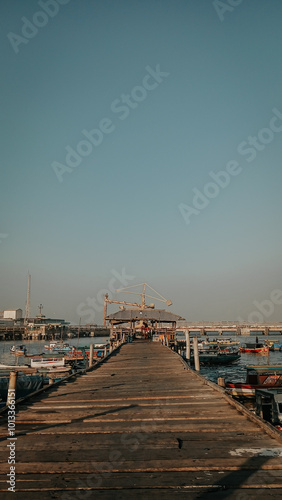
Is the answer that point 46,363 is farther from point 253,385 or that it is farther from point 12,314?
point 12,314

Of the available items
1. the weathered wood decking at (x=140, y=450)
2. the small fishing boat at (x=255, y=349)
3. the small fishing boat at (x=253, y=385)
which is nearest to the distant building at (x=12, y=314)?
the small fishing boat at (x=255, y=349)

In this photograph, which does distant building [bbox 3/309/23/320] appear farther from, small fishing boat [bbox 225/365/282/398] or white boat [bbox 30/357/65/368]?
small fishing boat [bbox 225/365/282/398]

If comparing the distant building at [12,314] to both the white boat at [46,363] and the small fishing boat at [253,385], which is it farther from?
the small fishing boat at [253,385]

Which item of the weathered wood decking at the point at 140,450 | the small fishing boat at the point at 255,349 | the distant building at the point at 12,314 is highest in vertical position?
the distant building at the point at 12,314

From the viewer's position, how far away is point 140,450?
624cm

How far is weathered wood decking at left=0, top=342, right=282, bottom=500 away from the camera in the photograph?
189 inches

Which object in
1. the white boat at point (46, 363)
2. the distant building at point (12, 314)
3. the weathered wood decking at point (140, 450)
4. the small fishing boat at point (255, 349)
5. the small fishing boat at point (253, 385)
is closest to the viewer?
the weathered wood decking at point (140, 450)

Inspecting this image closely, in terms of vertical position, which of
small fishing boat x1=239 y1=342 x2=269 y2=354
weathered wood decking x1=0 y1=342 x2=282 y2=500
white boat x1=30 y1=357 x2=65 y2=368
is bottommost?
small fishing boat x1=239 y1=342 x2=269 y2=354

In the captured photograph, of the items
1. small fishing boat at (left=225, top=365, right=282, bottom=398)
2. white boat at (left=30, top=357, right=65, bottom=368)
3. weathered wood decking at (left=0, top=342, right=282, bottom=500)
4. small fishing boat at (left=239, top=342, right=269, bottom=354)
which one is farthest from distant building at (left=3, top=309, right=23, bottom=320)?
weathered wood decking at (left=0, top=342, right=282, bottom=500)

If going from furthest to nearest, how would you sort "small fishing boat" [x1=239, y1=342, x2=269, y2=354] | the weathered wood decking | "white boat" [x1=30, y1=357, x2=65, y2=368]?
"small fishing boat" [x1=239, y1=342, x2=269, y2=354] → "white boat" [x1=30, y1=357, x2=65, y2=368] → the weathered wood decking

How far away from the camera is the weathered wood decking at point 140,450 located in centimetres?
480

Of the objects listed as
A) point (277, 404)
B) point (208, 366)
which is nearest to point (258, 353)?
point (208, 366)

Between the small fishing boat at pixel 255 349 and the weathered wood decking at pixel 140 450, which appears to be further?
the small fishing boat at pixel 255 349

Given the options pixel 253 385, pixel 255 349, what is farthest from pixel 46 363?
pixel 255 349
